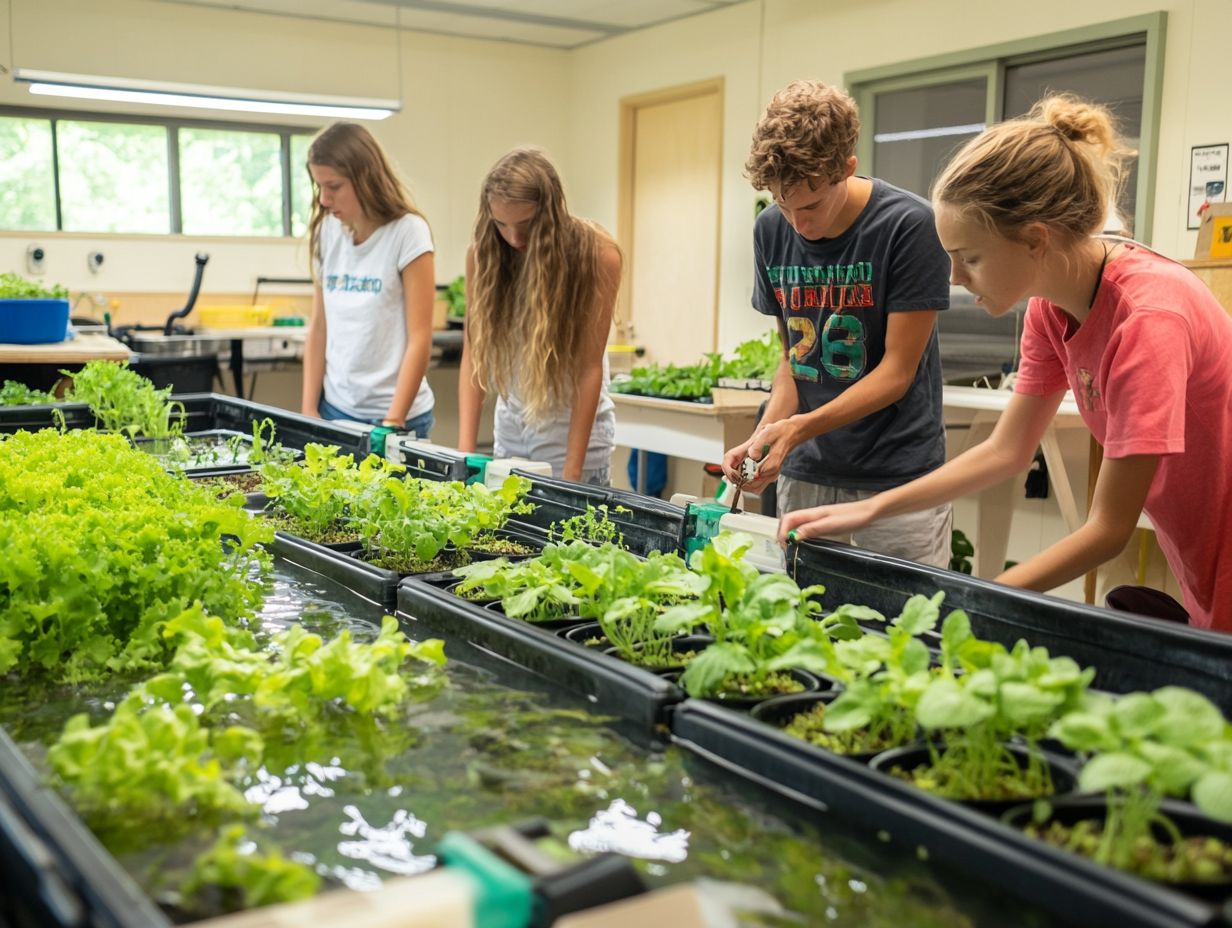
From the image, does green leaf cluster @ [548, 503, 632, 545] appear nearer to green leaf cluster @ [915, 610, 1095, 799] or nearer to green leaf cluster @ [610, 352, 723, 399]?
green leaf cluster @ [915, 610, 1095, 799]

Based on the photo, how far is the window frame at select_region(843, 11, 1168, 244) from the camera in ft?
16.5

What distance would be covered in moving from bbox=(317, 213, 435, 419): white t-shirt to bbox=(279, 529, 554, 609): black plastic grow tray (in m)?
1.13

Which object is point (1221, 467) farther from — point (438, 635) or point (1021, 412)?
point (438, 635)

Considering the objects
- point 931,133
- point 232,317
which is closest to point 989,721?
point 931,133

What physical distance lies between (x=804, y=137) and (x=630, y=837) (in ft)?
4.29

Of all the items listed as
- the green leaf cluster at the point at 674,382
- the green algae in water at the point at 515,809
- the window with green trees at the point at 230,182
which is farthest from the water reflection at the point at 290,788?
the window with green trees at the point at 230,182

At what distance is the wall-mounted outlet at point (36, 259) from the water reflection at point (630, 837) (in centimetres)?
730

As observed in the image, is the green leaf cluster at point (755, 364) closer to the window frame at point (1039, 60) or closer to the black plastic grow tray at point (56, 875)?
the window frame at point (1039, 60)

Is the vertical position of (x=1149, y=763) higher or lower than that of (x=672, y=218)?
lower

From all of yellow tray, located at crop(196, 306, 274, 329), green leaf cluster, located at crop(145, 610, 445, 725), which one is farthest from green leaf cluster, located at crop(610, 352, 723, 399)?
green leaf cluster, located at crop(145, 610, 445, 725)

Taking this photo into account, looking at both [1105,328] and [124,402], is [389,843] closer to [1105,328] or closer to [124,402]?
[1105,328]

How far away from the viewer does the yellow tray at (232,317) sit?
7.51m

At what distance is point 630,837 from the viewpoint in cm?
98

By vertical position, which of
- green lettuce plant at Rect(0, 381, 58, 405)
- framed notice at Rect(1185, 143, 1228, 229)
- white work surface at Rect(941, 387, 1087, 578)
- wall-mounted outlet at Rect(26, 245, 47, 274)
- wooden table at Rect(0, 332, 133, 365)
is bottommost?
white work surface at Rect(941, 387, 1087, 578)
